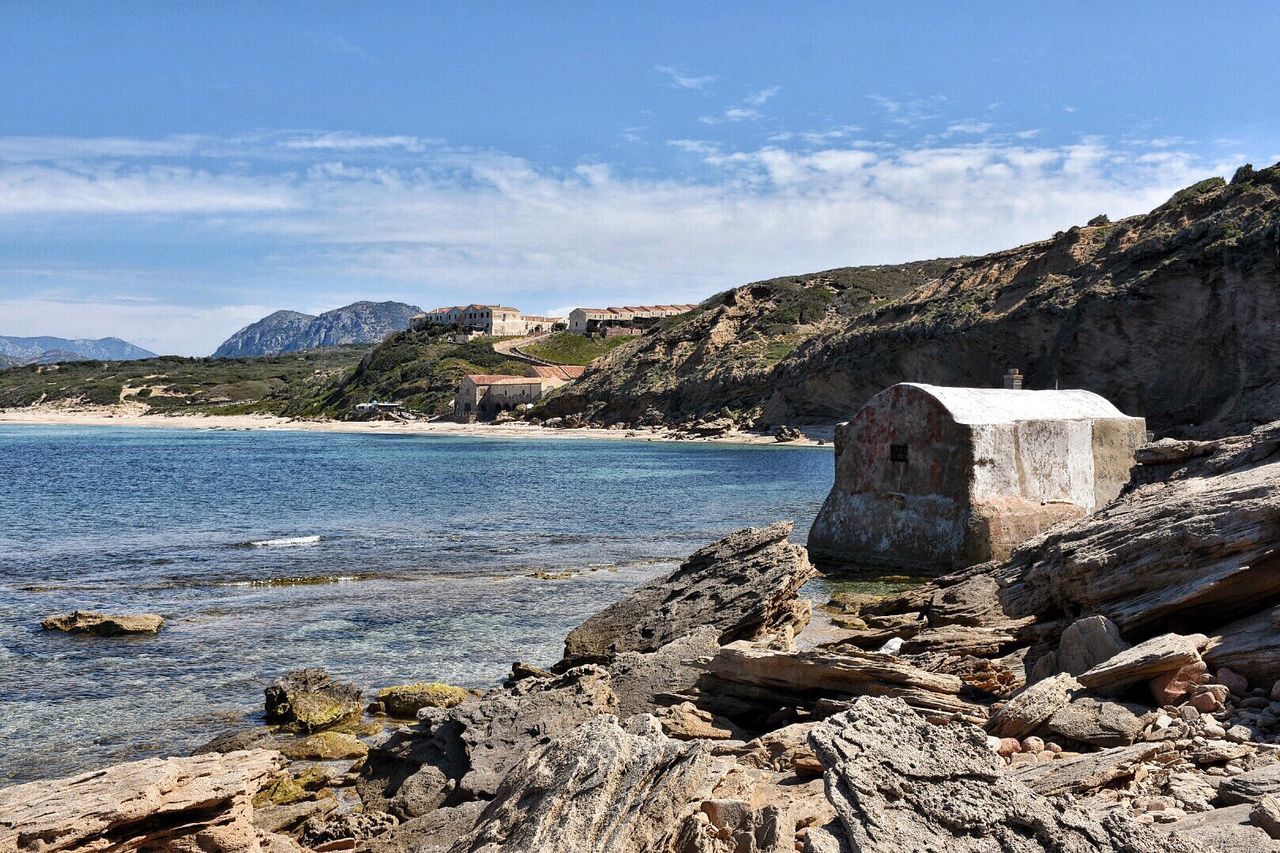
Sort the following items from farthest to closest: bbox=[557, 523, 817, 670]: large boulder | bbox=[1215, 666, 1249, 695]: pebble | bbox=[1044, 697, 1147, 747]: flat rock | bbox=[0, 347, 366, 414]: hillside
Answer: bbox=[0, 347, 366, 414]: hillside, bbox=[557, 523, 817, 670]: large boulder, bbox=[1215, 666, 1249, 695]: pebble, bbox=[1044, 697, 1147, 747]: flat rock

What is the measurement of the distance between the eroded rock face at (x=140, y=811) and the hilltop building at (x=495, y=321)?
463 feet

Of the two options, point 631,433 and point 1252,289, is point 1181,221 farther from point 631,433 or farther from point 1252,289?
point 631,433

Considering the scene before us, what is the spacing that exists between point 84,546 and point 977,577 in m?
22.0

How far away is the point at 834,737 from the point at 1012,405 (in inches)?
586

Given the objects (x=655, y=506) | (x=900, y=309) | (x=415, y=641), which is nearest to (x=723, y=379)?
(x=900, y=309)

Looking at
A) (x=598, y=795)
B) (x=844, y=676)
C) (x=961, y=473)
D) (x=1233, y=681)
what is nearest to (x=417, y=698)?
(x=844, y=676)

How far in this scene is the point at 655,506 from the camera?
34.5 m

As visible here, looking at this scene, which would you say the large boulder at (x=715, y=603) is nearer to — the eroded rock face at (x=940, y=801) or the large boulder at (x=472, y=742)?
the large boulder at (x=472, y=742)

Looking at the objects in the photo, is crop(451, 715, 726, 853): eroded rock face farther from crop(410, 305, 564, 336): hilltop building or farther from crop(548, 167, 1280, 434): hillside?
crop(410, 305, 564, 336): hilltop building

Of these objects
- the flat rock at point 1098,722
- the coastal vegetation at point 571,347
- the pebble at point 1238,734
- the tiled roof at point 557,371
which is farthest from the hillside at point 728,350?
the pebble at point 1238,734

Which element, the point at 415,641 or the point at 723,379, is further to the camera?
the point at 723,379

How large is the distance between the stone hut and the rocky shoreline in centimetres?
500

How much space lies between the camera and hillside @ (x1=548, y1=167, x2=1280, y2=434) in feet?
145

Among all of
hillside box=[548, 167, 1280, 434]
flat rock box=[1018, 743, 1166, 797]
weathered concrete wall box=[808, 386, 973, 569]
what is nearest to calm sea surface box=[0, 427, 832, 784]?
weathered concrete wall box=[808, 386, 973, 569]
